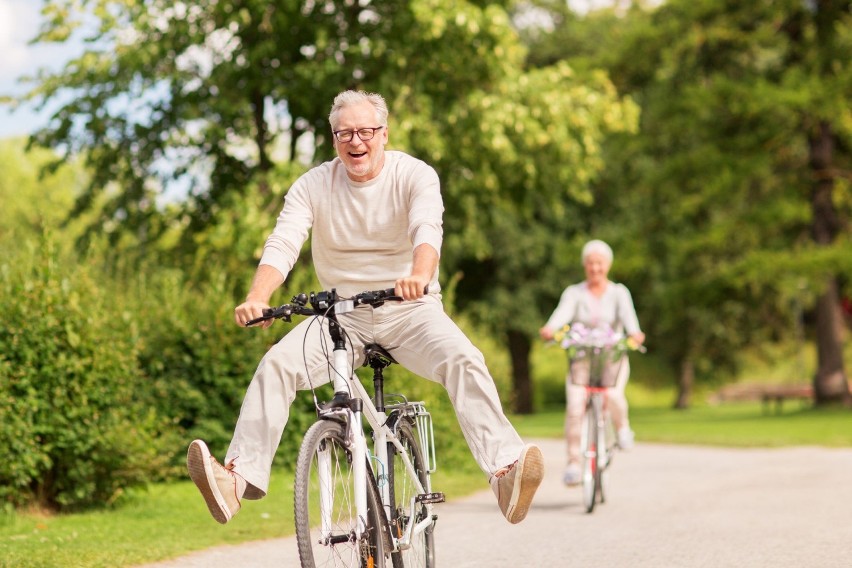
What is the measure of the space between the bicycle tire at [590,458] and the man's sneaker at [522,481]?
4.79 m

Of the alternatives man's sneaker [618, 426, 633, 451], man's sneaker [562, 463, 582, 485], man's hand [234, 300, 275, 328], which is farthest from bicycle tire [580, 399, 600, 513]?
man's hand [234, 300, 275, 328]

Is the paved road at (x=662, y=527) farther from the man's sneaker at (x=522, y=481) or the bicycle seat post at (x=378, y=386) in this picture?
the man's sneaker at (x=522, y=481)

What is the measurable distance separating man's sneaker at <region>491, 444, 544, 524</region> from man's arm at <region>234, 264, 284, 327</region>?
43.7 inches

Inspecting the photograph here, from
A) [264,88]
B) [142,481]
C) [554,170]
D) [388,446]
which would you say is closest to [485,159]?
[554,170]

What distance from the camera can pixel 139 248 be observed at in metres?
21.7

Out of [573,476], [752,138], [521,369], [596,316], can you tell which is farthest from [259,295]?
[521,369]

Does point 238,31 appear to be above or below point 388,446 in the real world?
above

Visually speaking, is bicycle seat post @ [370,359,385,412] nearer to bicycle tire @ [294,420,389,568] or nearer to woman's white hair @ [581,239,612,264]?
bicycle tire @ [294,420,389,568]

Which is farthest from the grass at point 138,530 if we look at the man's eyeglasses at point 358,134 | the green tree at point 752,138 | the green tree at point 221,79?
the green tree at point 752,138

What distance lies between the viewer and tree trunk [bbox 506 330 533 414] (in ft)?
126

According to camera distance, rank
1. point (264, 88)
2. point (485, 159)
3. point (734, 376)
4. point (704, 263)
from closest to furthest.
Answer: point (264, 88) < point (485, 159) < point (704, 263) < point (734, 376)

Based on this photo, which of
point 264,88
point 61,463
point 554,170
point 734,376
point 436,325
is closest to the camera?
point 436,325

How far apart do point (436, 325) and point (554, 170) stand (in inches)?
661

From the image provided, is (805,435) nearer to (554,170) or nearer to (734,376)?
(554,170)
